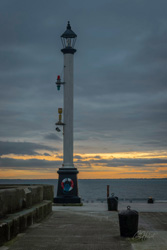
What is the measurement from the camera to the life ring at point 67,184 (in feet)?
91.4

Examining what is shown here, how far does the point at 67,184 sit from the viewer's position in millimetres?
27891

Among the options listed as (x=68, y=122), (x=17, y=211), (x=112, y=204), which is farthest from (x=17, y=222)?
(x=68, y=122)

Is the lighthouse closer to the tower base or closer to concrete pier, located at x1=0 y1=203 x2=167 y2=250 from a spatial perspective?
Answer: the tower base

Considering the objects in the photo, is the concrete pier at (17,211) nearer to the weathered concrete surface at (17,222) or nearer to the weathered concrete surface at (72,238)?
the weathered concrete surface at (17,222)

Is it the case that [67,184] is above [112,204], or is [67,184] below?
above

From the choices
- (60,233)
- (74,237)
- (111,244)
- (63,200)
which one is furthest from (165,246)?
(63,200)

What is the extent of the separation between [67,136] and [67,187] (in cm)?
377

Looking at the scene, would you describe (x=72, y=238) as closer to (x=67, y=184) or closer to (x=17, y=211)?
(x=17, y=211)

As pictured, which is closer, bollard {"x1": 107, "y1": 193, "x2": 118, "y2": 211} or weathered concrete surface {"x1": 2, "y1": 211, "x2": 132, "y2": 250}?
weathered concrete surface {"x1": 2, "y1": 211, "x2": 132, "y2": 250}

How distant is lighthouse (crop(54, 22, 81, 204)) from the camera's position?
27.8 m

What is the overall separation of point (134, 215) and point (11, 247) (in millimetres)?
4114

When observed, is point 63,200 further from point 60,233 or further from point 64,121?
point 60,233

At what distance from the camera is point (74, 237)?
39.7ft

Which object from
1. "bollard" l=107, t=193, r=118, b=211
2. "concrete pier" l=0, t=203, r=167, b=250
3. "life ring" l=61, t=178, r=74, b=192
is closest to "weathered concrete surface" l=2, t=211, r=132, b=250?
"concrete pier" l=0, t=203, r=167, b=250
